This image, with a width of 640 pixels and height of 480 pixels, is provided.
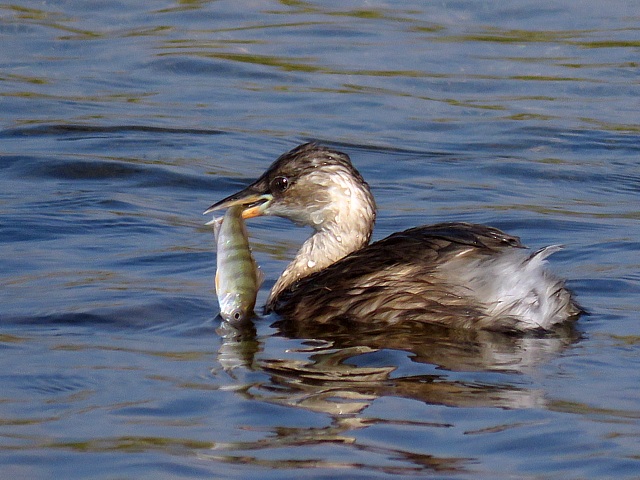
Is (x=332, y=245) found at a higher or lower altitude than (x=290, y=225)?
higher

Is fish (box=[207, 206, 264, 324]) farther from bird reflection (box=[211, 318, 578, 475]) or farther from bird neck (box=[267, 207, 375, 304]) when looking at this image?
bird neck (box=[267, 207, 375, 304])

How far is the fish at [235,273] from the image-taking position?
22.5 feet

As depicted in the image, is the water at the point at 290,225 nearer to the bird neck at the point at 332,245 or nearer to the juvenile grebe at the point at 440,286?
the juvenile grebe at the point at 440,286

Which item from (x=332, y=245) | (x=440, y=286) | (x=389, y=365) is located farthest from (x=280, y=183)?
(x=389, y=365)

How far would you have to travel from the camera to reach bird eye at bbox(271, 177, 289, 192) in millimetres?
7637

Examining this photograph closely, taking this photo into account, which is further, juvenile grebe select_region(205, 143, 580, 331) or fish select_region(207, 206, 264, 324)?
fish select_region(207, 206, 264, 324)

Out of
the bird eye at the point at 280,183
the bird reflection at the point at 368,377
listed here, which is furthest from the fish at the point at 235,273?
the bird eye at the point at 280,183

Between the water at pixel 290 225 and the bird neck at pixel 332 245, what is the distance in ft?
1.54

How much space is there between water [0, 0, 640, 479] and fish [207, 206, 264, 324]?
158 millimetres

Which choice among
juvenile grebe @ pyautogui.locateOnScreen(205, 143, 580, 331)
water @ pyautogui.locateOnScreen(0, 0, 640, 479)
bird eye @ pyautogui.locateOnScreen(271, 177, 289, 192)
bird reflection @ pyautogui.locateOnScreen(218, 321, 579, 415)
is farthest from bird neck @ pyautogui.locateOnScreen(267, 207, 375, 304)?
bird reflection @ pyautogui.locateOnScreen(218, 321, 579, 415)

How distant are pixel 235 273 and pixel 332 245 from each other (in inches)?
34.2

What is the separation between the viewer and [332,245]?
7605mm

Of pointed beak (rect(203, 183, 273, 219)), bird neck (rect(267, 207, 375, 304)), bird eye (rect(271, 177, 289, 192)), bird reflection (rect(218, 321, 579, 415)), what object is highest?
bird eye (rect(271, 177, 289, 192))

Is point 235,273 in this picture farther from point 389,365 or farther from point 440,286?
point 389,365
